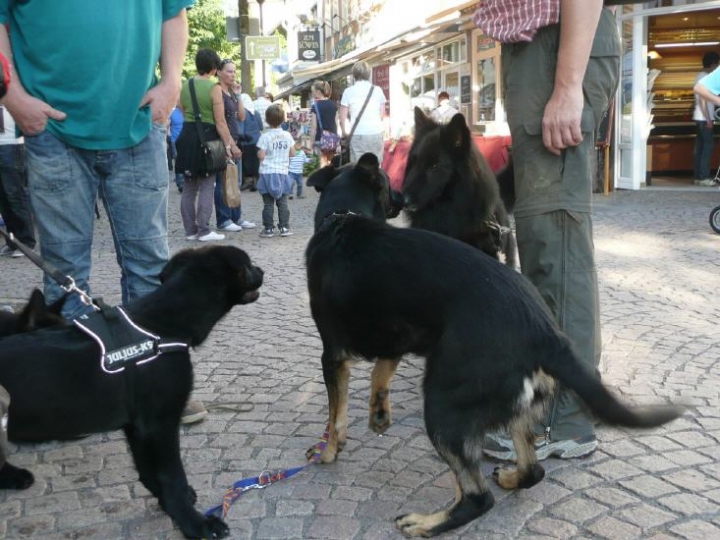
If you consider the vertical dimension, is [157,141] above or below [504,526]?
above

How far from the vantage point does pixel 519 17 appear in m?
2.93

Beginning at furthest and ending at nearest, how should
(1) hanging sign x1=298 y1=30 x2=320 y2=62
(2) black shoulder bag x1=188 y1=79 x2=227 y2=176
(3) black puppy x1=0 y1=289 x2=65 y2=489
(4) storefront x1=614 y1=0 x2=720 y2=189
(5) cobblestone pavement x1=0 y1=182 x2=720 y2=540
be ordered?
(1) hanging sign x1=298 y1=30 x2=320 y2=62 → (4) storefront x1=614 y1=0 x2=720 y2=189 → (2) black shoulder bag x1=188 y1=79 x2=227 y2=176 → (3) black puppy x1=0 y1=289 x2=65 y2=489 → (5) cobblestone pavement x1=0 y1=182 x2=720 y2=540

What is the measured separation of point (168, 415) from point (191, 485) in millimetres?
548

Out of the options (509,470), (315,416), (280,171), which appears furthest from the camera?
(280,171)

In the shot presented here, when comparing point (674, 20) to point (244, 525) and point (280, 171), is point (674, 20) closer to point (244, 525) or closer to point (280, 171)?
point (280, 171)

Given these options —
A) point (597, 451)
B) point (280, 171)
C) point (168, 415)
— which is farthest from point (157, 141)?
point (280, 171)

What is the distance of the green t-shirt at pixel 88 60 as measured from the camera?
3061 millimetres

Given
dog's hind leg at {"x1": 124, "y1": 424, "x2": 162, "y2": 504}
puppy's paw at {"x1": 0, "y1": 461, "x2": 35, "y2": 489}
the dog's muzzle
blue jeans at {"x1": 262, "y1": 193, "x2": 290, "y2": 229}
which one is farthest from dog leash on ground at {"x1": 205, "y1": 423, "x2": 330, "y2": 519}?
blue jeans at {"x1": 262, "y1": 193, "x2": 290, "y2": 229}

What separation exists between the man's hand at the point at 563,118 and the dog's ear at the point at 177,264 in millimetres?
1552

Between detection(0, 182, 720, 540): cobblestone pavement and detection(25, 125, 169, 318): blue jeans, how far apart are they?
0.84 meters

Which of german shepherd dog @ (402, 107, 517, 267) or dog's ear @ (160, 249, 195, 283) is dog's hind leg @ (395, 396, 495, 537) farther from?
german shepherd dog @ (402, 107, 517, 267)

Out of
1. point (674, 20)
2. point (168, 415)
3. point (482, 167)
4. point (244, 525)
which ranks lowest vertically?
point (244, 525)

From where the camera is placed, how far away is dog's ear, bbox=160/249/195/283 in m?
2.87

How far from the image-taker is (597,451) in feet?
10.4
